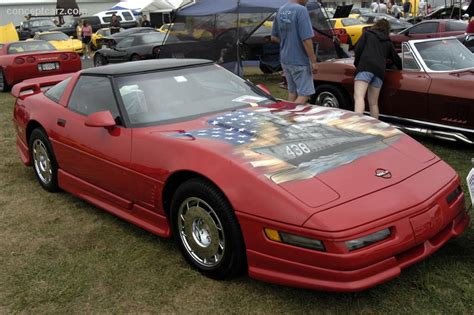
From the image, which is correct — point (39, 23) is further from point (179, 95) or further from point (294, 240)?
point (294, 240)

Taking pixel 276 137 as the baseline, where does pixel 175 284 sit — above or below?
below

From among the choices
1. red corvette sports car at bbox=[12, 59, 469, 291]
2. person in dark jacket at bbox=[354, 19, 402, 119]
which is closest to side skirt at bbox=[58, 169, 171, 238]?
red corvette sports car at bbox=[12, 59, 469, 291]

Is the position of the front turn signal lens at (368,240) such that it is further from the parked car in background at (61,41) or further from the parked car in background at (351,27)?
the parked car in background at (61,41)

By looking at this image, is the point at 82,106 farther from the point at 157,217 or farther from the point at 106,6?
the point at 106,6

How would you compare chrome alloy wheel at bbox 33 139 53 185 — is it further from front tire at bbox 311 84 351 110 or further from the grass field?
front tire at bbox 311 84 351 110

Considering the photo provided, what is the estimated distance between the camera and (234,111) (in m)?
3.71

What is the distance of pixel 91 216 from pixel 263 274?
6.55 feet

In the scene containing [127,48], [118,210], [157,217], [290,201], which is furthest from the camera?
[127,48]

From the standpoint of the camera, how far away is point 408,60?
6.00 m

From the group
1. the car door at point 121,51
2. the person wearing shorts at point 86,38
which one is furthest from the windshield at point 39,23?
the car door at point 121,51

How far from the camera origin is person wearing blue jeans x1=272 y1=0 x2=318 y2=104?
5.78 m

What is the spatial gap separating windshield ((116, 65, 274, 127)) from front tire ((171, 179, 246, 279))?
764 mm

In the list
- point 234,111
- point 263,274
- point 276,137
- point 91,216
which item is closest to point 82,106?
point 91,216

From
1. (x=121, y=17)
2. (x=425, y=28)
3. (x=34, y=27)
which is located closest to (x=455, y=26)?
(x=425, y=28)
